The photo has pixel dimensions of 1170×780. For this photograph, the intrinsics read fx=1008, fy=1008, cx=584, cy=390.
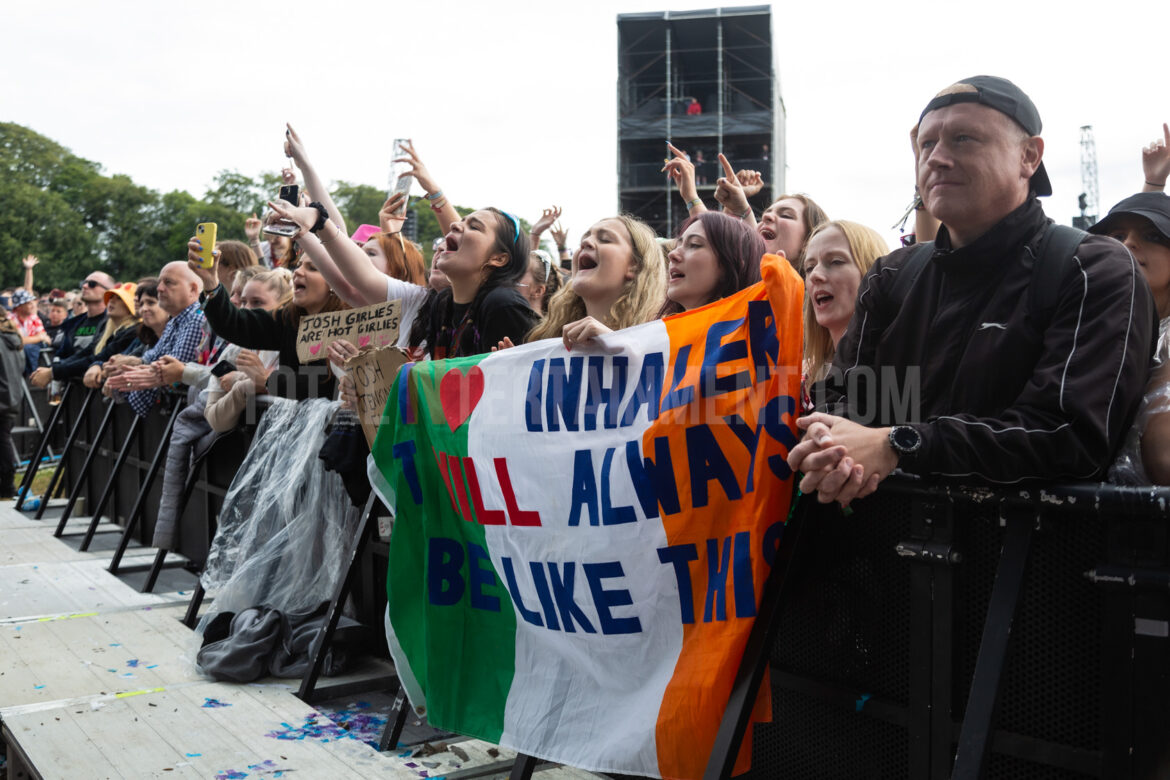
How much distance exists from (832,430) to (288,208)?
11.9ft

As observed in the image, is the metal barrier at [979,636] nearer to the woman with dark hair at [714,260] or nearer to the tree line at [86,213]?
the woman with dark hair at [714,260]

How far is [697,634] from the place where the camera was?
2.77m

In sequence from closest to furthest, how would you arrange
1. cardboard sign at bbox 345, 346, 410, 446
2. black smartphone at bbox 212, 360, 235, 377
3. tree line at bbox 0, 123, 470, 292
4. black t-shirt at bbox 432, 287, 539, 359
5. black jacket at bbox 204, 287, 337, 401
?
1. cardboard sign at bbox 345, 346, 410, 446
2. black t-shirt at bbox 432, 287, 539, 359
3. black jacket at bbox 204, 287, 337, 401
4. black smartphone at bbox 212, 360, 235, 377
5. tree line at bbox 0, 123, 470, 292

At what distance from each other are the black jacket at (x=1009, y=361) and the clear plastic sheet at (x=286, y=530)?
3234 millimetres

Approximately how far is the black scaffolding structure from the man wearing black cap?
92.7 feet

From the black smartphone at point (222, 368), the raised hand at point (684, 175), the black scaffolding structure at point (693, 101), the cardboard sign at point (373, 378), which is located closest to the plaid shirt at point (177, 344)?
the black smartphone at point (222, 368)

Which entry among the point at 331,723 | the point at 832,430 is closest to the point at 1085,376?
the point at 832,430

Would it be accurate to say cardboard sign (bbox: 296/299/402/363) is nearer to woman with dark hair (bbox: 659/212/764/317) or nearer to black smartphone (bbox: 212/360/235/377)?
black smartphone (bbox: 212/360/235/377)

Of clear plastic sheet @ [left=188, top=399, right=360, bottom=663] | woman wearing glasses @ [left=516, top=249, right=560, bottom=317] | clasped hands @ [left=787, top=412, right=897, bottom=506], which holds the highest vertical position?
woman wearing glasses @ [left=516, top=249, right=560, bottom=317]

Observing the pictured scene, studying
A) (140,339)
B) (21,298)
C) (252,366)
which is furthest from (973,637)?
(21,298)

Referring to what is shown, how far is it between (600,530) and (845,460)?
92 cm

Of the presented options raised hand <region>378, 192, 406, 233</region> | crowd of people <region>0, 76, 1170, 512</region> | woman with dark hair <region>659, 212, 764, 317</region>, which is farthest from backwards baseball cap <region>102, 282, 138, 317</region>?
woman with dark hair <region>659, 212, 764, 317</region>

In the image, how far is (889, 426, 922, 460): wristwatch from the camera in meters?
2.32

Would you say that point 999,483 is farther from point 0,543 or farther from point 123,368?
point 0,543
